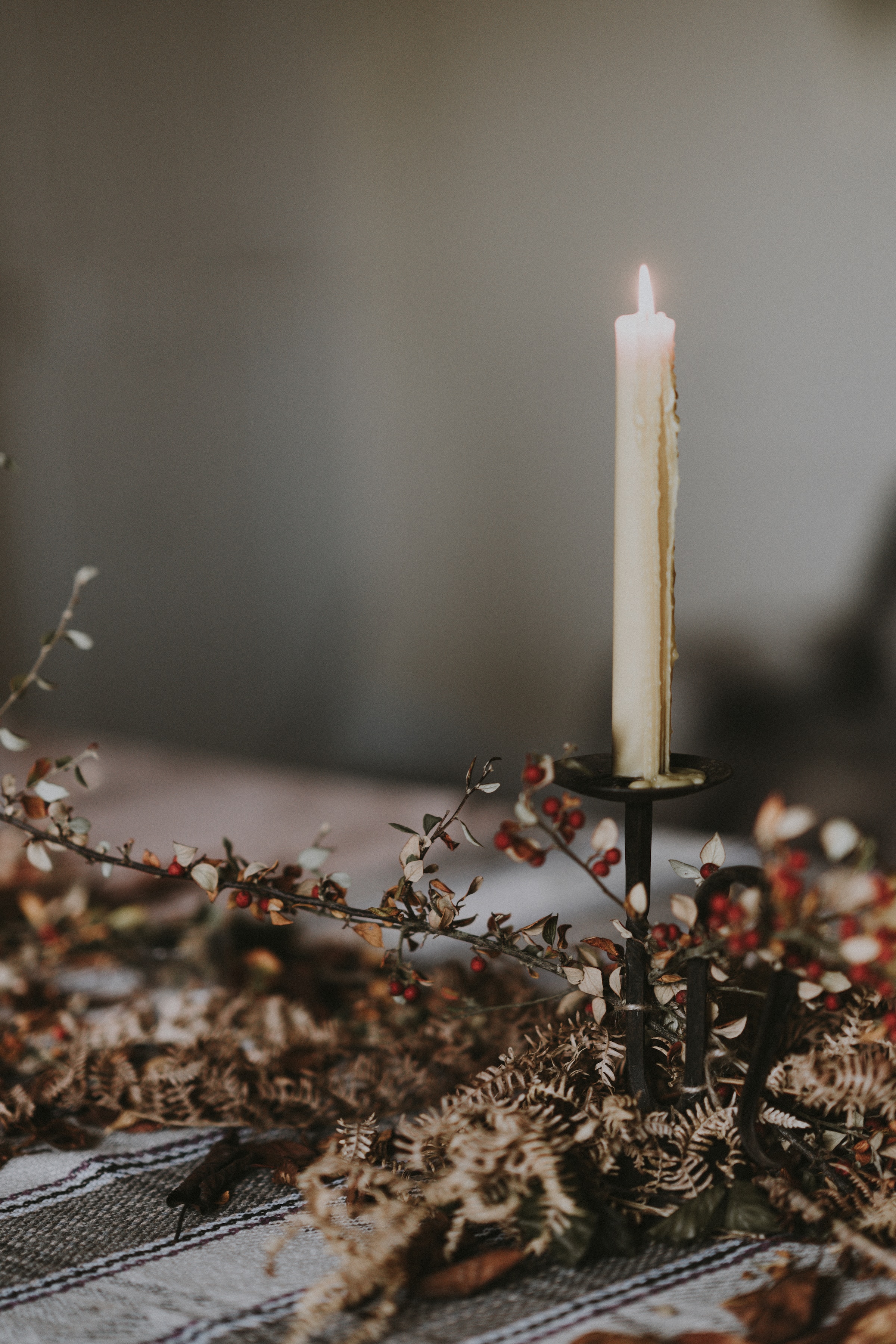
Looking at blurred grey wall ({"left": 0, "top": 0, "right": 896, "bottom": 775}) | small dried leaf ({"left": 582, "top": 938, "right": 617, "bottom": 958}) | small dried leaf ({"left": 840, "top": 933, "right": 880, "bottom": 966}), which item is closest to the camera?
small dried leaf ({"left": 840, "top": 933, "right": 880, "bottom": 966})

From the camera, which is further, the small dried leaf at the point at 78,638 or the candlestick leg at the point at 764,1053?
the small dried leaf at the point at 78,638

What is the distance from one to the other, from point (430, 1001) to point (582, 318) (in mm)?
683

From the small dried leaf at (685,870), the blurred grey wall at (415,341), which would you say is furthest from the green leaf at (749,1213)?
the blurred grey wall at (415,341)

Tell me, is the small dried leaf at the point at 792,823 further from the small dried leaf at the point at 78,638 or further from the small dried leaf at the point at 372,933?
the small dried leaf at the point at 78,638

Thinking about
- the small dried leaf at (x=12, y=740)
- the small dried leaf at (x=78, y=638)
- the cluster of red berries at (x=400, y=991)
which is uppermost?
the small dried leaf at (x=78, y=638)

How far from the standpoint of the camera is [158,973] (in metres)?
0.68

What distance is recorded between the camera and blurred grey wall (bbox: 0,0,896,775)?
91cm

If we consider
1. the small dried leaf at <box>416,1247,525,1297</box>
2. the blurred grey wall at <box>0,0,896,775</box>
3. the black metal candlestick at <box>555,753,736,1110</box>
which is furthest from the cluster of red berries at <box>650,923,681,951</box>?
the blurred grey wall at <box>0,0,896,775</box>

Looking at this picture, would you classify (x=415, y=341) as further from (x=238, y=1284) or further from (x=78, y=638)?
(x=238, y=1284)

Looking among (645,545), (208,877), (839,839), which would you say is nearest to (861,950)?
(839,839)

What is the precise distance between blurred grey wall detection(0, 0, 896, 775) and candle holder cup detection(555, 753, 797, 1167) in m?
0.62

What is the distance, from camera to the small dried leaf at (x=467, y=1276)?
0.35 metres

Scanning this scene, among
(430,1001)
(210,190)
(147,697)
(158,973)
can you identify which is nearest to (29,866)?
(158,973)

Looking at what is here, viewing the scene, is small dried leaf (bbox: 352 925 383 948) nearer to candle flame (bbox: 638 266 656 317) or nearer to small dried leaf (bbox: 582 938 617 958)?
small dried leaf (bbox: 582 938 617 958)
